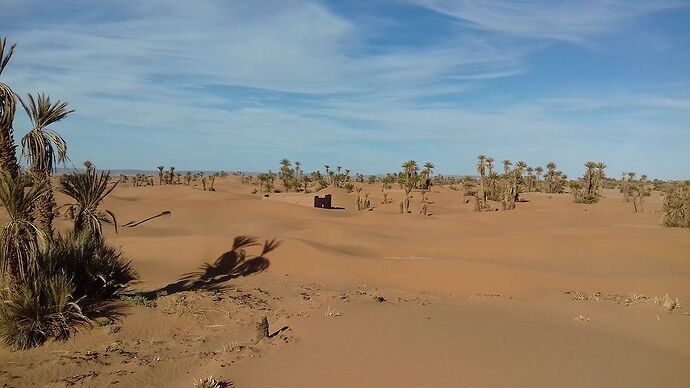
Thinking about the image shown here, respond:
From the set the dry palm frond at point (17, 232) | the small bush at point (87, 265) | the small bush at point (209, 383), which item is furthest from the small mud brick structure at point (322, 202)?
the small bush at point (209, 383)

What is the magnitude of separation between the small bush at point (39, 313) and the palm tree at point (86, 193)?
275 centimetres

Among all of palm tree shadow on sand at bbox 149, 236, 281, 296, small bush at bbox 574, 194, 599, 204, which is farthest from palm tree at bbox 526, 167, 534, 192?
palm tree shadow on sand at bbox 149, 236, 281, 296

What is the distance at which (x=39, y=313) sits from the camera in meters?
8.87

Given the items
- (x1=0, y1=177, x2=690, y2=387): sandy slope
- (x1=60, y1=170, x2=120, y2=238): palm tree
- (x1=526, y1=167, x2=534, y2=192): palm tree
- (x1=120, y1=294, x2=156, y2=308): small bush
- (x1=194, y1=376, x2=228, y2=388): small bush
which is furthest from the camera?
(x1=526, y1=167, x2=534, y2=192): palm tree

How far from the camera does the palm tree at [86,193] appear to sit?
11.6m

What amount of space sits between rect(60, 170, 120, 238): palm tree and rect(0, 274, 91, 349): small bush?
108 inches

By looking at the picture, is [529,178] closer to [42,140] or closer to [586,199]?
[586,199]

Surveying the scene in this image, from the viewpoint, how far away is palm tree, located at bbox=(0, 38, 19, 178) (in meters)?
9.30

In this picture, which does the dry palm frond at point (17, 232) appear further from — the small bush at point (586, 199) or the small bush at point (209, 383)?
the small bush at point (586, 199)

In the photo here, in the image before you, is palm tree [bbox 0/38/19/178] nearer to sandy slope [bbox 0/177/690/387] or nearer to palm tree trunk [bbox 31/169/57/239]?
palm tree trunk [bbox 31/169/57/239]

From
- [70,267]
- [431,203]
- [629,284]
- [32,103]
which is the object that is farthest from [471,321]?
[431,203]

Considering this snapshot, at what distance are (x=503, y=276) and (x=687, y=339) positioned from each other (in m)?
6.47

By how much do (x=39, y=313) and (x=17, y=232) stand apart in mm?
1486

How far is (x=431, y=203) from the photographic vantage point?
163ft
